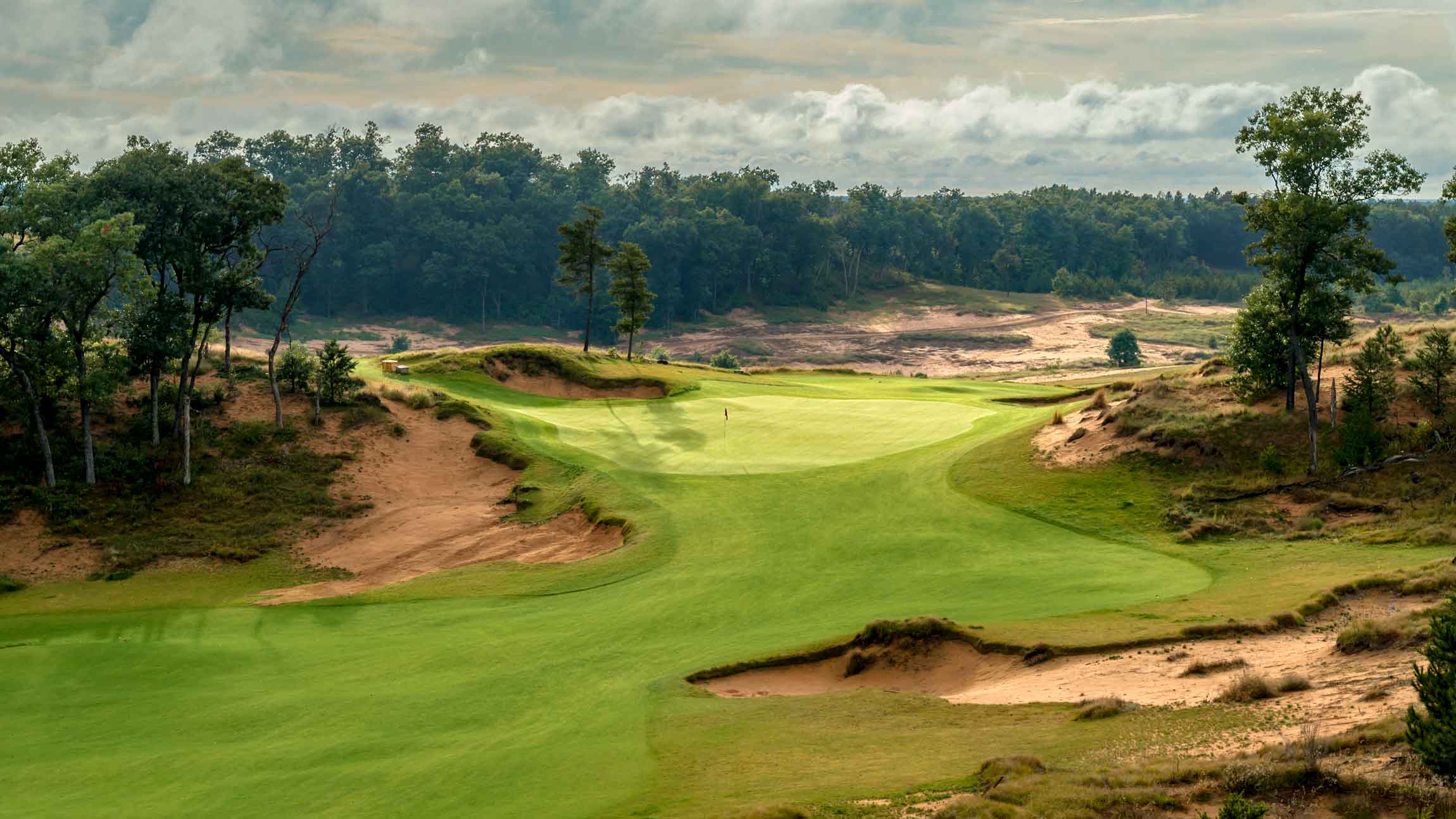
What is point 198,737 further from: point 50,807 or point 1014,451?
point 1014,451

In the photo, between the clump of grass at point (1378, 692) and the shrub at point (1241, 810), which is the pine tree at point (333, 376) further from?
the shrub at point (1241, 810)

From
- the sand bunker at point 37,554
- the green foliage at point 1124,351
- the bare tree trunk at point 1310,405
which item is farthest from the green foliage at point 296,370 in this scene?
the green foliage at point 1124,351

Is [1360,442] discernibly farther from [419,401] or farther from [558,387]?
[558,387]

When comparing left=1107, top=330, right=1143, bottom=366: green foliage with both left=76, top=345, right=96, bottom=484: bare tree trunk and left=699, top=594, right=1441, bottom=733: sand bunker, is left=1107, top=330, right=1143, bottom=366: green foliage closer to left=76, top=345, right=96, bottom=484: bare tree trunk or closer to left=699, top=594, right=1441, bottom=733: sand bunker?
left=699, top=594, right=1441, bottom=733: sand bunker

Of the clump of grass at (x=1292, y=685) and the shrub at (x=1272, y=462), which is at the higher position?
the shrub at (x=1272, y=462)

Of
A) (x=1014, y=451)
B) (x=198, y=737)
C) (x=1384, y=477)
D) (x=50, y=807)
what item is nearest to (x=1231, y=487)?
(x=1384, y=477)
